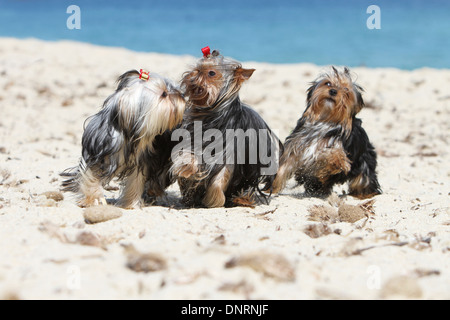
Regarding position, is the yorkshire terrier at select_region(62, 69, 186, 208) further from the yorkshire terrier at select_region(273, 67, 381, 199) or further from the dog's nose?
the dog's nose

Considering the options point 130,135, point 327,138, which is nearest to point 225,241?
point 130,135

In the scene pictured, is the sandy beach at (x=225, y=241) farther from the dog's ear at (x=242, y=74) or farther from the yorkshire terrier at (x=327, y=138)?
the dog's ear at (x=242, y=74)

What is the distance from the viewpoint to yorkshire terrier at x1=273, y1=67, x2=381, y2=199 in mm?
5844

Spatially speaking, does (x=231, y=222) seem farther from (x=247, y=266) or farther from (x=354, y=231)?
(x=247, y=266)

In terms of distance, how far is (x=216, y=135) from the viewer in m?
5.17

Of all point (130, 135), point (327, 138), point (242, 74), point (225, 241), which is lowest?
point (225, 241)

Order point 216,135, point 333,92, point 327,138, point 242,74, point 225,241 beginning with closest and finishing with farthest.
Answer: point 225,241, point 242,74, point 216,135, point 333,92, point 327,138

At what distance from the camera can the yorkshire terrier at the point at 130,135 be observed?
4711 mm

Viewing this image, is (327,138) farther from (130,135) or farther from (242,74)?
(130,135)

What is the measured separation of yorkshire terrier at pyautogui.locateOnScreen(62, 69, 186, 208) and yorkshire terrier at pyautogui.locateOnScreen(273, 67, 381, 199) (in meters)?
1.62

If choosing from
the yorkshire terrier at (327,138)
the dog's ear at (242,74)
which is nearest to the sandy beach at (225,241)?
the yorkshire terrier at (327,138)

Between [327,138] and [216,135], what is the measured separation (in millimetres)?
1492

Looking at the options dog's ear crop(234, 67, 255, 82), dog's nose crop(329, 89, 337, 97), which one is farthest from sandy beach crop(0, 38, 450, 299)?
dog's nose crop(329, 89, 337, 97)

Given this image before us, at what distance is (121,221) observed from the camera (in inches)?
169
